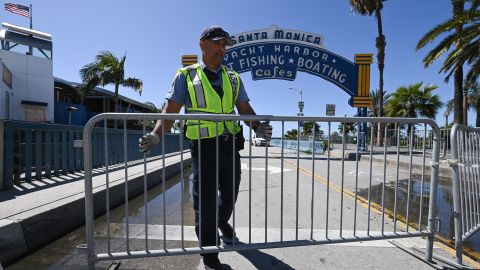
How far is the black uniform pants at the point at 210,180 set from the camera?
2.90m

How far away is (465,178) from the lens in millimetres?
3582

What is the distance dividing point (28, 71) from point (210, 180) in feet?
68.5

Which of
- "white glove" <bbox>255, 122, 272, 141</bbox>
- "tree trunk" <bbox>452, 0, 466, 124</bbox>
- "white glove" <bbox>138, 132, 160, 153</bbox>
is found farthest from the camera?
"tree trunk" <bbox>452, 0, 466, 124</bbox>

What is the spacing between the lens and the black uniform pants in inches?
114

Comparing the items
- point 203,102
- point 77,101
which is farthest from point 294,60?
point 77,101

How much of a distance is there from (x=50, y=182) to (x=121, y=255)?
3.33 m

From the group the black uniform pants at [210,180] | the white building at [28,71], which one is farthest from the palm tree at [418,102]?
the black uniform pants at [210,180]

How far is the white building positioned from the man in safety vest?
1827cm

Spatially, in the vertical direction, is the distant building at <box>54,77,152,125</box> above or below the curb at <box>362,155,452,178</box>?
above

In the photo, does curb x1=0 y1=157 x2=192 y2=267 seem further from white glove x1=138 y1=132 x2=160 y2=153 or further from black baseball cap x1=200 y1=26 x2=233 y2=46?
black baseball cap x1=200 y1=26 x2=233 y2=46

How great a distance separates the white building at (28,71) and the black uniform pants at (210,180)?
18416 mm

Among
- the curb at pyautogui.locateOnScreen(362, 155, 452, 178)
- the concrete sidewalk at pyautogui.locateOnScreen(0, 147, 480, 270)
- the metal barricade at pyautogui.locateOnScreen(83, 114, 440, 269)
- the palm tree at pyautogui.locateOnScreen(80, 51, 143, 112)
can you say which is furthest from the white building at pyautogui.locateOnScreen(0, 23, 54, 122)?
→ the curb at pyautogui.locateOnScreen(362, 155, 452, 178)

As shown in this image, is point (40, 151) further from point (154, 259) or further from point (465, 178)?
point (465, 178)

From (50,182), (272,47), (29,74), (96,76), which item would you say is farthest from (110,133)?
(96,76)
